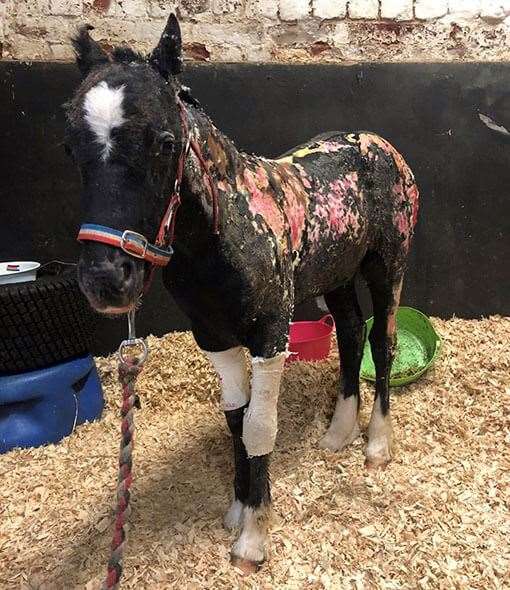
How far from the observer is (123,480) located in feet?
3.34

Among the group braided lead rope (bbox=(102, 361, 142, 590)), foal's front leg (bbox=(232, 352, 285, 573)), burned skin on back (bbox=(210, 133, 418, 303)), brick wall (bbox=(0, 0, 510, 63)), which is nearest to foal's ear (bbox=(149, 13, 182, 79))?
burned skin on back (bbox=(210, 133, 418, 303))

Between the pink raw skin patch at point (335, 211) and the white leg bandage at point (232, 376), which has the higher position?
the pink raw skin patch at point (335, 211)

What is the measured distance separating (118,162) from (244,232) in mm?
376

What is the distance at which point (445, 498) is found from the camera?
64.4 inches

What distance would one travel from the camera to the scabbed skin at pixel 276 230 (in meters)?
1.21

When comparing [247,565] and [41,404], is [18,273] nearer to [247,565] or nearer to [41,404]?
[41,404]

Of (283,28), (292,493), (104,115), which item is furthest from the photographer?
(283,28)

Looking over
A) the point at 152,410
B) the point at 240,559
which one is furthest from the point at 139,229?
the point at 152,410

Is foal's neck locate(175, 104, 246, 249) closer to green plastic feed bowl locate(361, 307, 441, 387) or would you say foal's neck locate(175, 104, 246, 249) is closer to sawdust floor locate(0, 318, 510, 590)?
sawdust floor locate(0, 318, 510, 590)

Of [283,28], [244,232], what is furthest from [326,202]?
[283,28]

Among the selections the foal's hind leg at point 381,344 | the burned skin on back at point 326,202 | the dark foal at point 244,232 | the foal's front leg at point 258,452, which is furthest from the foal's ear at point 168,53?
the foal's hind leg at point 381,344

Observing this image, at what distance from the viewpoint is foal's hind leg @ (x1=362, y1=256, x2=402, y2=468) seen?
5.93ft

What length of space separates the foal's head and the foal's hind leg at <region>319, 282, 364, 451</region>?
1058 mm

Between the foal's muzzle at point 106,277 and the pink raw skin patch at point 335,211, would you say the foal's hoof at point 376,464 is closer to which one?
the pink raw skin patch at point 335,211
